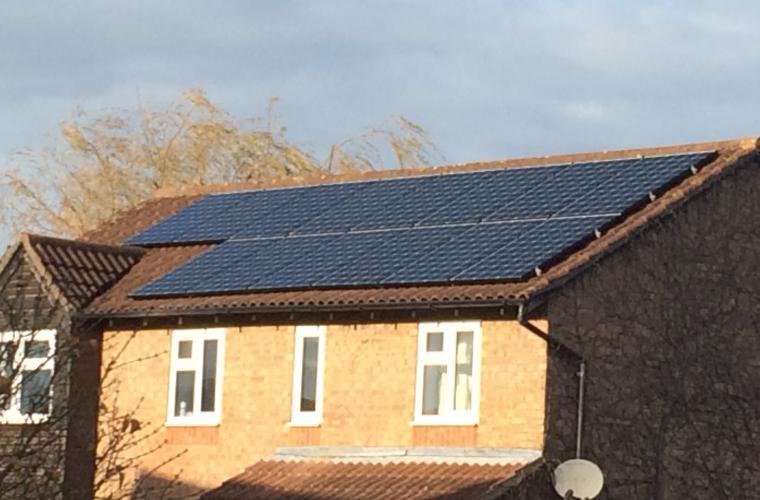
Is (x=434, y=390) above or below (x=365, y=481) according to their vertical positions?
above

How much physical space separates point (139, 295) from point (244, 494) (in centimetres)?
474

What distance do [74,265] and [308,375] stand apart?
216 inches

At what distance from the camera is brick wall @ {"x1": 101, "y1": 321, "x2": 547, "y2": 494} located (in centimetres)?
2948

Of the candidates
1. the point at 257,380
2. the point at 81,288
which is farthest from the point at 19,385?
the point at 81,288

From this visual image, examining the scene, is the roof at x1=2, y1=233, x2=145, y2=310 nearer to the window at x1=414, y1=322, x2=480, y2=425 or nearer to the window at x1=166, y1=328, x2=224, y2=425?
the window at x1=166, y1=328, x2=224, y2=425

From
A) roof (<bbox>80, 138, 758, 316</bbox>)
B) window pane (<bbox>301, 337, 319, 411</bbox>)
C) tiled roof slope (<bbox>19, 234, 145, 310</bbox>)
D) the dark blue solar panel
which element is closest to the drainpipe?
roof (<bbox>80, 138, 758, 316</bbox>)

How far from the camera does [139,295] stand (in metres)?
34.1

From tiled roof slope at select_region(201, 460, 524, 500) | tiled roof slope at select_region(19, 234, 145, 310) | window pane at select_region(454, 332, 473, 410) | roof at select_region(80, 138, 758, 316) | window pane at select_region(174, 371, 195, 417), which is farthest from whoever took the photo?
tiled roof slope at select_region(19, 234, 145, 310)

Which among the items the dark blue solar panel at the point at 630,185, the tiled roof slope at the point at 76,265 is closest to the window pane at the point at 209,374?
the tiled roof slope at the point at 76,265

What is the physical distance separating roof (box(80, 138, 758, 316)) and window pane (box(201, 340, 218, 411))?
0.90 m

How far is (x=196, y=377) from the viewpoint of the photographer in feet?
111

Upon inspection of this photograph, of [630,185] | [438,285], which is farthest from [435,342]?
[630,185]

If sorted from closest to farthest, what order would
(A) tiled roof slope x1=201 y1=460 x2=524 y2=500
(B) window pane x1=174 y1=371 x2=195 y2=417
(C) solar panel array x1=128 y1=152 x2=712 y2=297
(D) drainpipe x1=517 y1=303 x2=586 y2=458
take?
(A) tiled roof slope x1=201 y1=460 x2=524 y2=500
(D) drainpipe x1=517 y1=303 x2=586 y2=458
(C) solar panel array x1=128 y1=152 x2=712 y2=297
(B) window pane x1=174 y1=371 x2=195 y2=417

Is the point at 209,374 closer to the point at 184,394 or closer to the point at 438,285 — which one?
the point at 184,394
